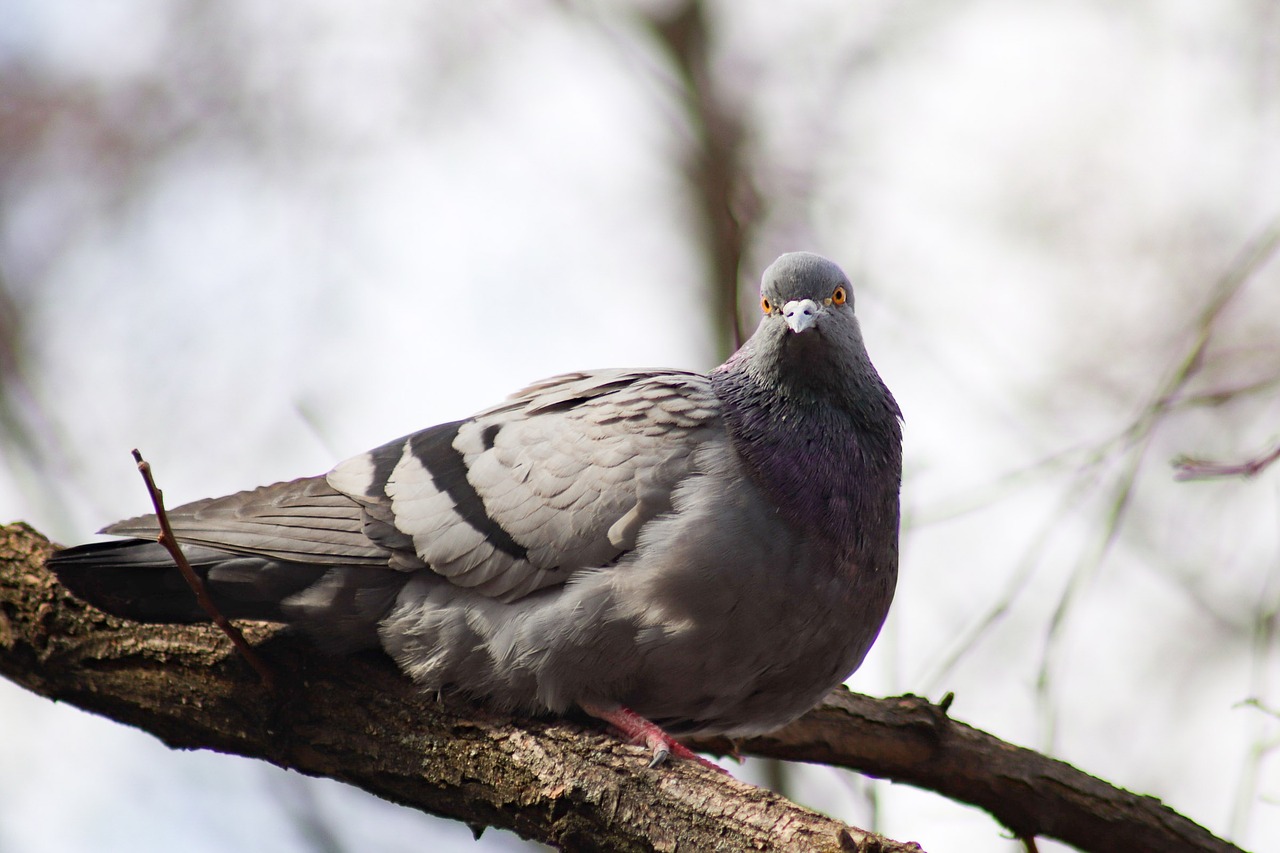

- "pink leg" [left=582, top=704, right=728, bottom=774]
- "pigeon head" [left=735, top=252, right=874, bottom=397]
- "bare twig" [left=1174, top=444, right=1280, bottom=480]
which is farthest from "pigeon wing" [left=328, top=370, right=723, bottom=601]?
"bare twig" [left=1174, top=444, right=1280, bottom=480]

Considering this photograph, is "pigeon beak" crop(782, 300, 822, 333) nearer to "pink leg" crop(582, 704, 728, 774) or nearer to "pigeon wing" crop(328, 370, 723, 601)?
"pigeon wing" crop(328, 370, 723, 601)

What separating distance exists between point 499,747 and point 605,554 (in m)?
0.74

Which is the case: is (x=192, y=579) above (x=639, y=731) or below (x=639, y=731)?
below

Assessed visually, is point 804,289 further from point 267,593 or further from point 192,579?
point 192,579

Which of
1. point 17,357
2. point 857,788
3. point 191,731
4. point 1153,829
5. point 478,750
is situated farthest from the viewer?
point 17,357

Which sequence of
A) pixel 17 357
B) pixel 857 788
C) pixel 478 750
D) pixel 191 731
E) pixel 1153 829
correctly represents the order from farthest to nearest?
pixel 17 357
pixel 857 788
pixel 1153 829
pixel 191 731
pixel 478 750

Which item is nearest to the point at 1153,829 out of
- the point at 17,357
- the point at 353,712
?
the point at 353,712

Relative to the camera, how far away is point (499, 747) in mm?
3680

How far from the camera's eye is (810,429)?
13.7 ft

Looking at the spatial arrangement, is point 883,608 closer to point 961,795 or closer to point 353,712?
point 961,795

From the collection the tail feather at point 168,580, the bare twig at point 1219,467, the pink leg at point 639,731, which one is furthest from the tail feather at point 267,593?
the bare twig at point 1219,467

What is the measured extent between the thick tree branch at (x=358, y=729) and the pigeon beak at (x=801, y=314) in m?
1.70

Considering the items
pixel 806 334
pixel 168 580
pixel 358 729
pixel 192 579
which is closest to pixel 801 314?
pixel 806 334

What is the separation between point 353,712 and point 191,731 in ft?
2.16
